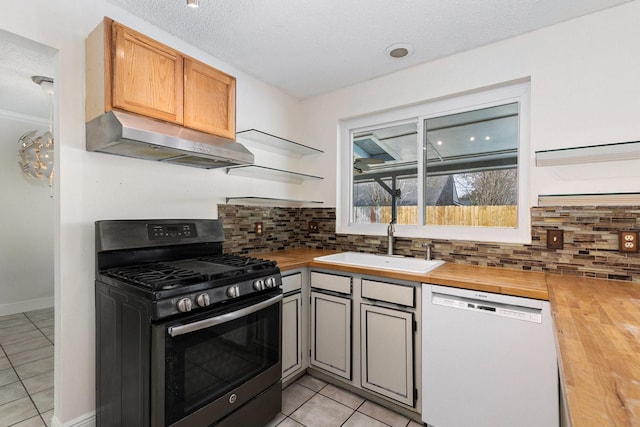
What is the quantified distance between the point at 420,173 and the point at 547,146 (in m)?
0.87

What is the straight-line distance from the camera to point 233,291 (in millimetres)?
1547

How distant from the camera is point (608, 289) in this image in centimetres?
154

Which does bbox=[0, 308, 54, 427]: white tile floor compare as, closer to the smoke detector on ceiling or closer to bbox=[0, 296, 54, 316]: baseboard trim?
bbox=[0, 296, 54, 316]: baseboard trim

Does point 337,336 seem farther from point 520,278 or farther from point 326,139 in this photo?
point 326,139

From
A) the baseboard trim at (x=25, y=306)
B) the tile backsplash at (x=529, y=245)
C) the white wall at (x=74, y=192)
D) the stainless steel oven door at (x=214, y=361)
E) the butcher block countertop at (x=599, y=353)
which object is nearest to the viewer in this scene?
the butcher block countertop at (x=599, y=353)

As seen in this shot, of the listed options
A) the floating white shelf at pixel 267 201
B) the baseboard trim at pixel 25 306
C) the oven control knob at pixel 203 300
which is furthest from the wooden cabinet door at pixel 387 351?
the baseboard trim at pixel 25 306

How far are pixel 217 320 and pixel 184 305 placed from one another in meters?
0.19

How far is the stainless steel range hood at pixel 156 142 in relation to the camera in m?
1.49

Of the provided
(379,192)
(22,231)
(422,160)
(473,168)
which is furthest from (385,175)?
(22,231)

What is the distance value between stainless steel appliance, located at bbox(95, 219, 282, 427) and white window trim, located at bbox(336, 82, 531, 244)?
1.24m

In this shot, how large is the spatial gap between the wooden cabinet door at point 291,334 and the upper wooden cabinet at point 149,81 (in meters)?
1.27

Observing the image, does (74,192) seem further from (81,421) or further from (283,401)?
(283,401)

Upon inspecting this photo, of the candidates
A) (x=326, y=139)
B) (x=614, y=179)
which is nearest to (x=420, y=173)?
(x=326, y=139)

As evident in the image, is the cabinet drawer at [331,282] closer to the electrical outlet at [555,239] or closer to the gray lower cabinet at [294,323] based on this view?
the gray lower cabinet at [294,323]
